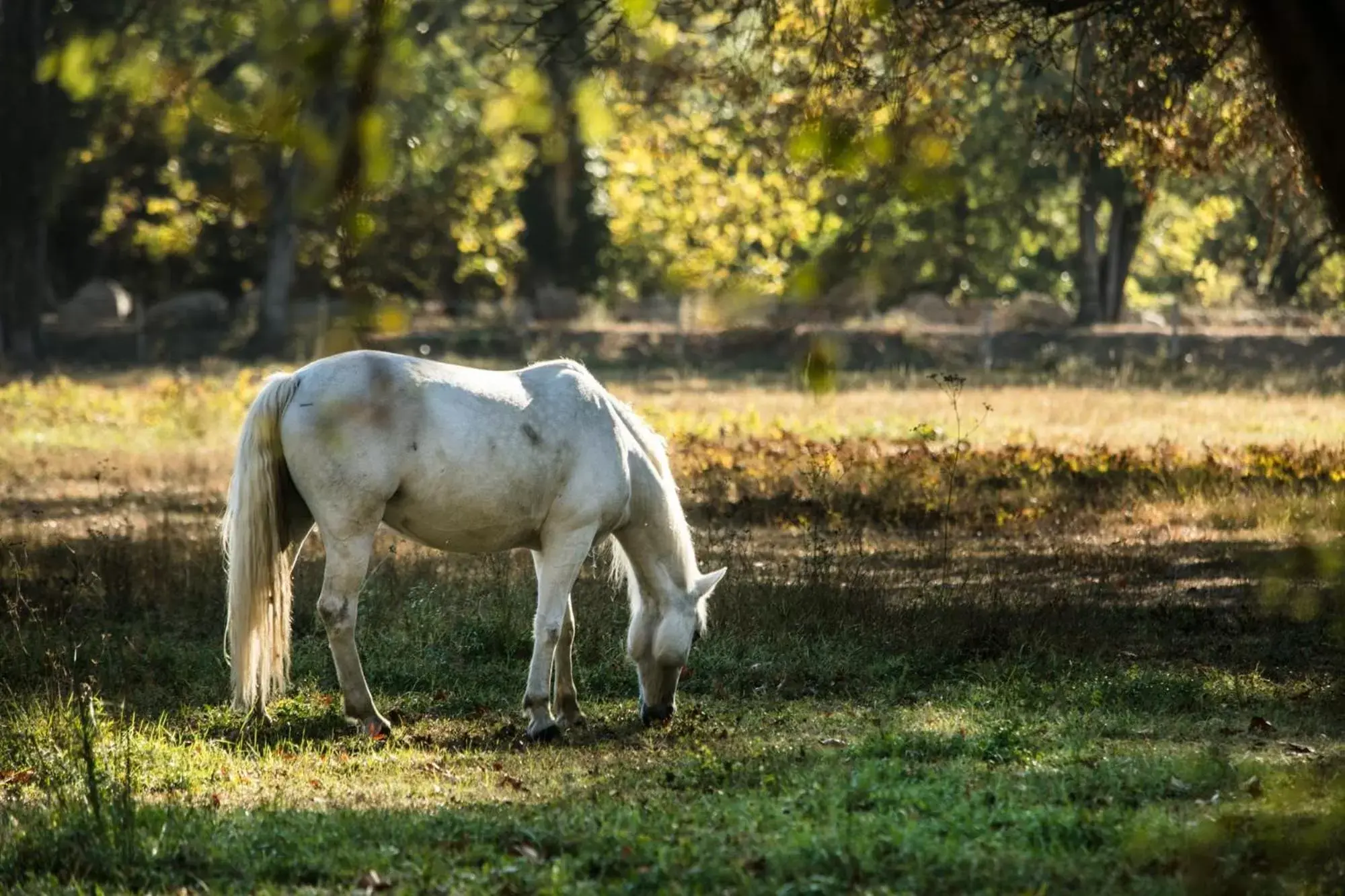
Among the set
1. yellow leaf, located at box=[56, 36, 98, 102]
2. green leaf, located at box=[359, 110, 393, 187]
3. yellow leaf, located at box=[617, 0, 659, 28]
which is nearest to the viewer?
green leaf, located at box=[359, 110, 393, 187]

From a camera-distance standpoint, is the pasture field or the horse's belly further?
the horse's belly

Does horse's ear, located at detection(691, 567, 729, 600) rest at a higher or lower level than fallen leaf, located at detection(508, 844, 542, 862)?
higher

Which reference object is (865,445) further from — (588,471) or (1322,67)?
(1322,67)

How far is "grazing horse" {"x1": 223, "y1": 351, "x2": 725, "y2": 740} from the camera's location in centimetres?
815

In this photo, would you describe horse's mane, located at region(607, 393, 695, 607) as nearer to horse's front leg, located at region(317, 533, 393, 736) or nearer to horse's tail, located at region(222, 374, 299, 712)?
horse's front leg, located at region(317, 533, 393, 736)

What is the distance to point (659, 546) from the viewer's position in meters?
8.70

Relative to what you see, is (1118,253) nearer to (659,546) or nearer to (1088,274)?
(1088,274)

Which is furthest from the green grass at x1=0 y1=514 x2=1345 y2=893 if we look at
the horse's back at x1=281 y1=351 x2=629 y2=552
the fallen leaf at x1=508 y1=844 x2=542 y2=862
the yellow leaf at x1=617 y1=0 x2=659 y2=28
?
the yellow leaf at x1=617 y1=0 x2=659 y2=28

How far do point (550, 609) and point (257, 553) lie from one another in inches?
57.5

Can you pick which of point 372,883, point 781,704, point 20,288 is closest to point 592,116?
point 372,883

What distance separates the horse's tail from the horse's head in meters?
1.77

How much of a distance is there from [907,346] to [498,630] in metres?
27.1

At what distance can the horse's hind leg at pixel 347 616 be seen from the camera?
8211mm

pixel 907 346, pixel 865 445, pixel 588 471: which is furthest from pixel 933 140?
pixel 907 346
